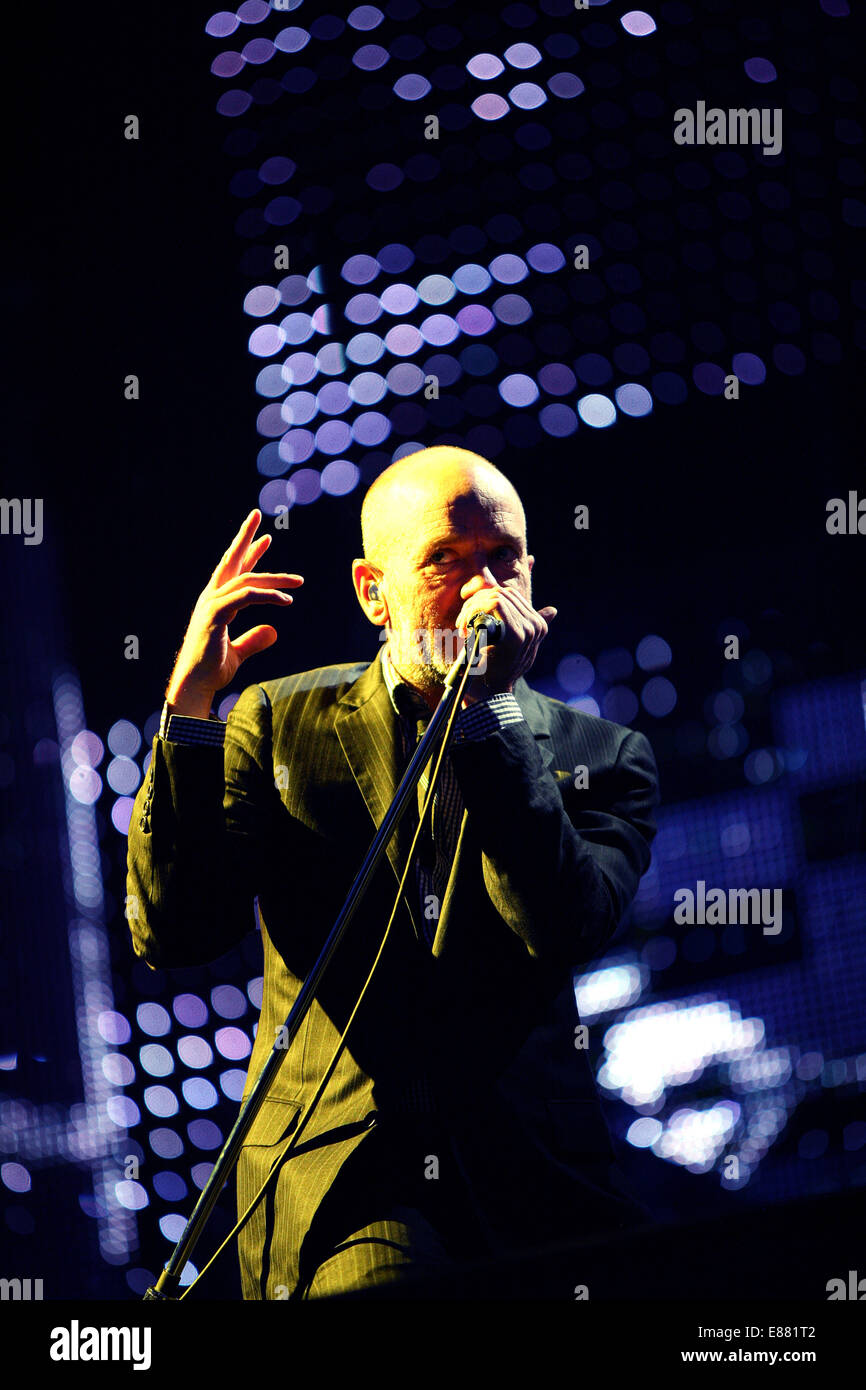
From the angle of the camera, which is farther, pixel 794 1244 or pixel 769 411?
pixel 769 411

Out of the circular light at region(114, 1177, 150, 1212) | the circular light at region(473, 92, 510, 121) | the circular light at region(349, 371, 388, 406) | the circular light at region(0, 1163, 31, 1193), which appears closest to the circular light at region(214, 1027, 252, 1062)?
the circular light at region(114, 1177, 150, 1212)

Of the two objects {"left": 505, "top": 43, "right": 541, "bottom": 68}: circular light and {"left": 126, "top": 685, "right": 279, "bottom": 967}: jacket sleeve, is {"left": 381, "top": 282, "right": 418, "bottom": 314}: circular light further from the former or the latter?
{"left": 126, "top": 685, "right": 279, "bottom": 967}: jacket sleeve

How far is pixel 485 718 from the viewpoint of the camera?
190 centimetres

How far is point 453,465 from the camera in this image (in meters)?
2.21

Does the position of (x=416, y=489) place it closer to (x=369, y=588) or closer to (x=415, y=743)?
(x=369, y=588)

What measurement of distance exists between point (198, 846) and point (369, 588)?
1.88ft

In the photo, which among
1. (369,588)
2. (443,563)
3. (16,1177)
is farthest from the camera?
(16,1177)

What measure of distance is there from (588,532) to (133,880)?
1.16m

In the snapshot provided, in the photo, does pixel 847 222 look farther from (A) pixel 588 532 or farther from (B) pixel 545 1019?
(B) pixel 545 1019

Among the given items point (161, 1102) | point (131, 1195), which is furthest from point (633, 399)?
point (131, 1195)

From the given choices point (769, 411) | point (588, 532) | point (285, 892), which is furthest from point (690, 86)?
point (285, 892)

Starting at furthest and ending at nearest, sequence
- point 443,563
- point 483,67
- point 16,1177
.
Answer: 1. point 483,67
2. point 16,1177
3. point 443,563

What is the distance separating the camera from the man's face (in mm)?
2104
